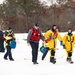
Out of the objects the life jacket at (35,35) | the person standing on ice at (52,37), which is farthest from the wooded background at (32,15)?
the life jacket at (35,35)

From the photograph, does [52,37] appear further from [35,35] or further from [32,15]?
[32,15]

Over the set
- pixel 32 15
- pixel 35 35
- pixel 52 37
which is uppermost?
pixel 35 35

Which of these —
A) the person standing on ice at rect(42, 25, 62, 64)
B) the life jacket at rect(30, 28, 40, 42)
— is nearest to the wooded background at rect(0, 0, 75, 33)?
the person standing on ice at rect(42, 25, 62, 64)

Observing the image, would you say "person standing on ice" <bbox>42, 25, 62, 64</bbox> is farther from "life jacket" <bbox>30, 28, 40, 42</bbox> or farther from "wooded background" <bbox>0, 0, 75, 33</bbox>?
"wooded background" <bbox>0, 0, 75, 33</bbox>

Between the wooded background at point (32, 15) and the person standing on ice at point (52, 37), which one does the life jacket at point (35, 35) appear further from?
the wooded background at point (32, 15)

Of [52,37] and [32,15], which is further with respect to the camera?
[32,15]

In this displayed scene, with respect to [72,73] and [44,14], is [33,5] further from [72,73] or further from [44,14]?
[72,73]

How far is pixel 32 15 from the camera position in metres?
45.1

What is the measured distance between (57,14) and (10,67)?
35.4 m

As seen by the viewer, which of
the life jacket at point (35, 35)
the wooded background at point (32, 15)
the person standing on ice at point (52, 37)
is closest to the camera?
the life jacket at point (35, 35)

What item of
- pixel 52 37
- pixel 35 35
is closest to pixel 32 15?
pixel 52 37

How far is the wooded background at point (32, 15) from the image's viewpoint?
44906mm

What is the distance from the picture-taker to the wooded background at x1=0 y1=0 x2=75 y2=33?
44.9 meters

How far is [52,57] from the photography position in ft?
43.9
